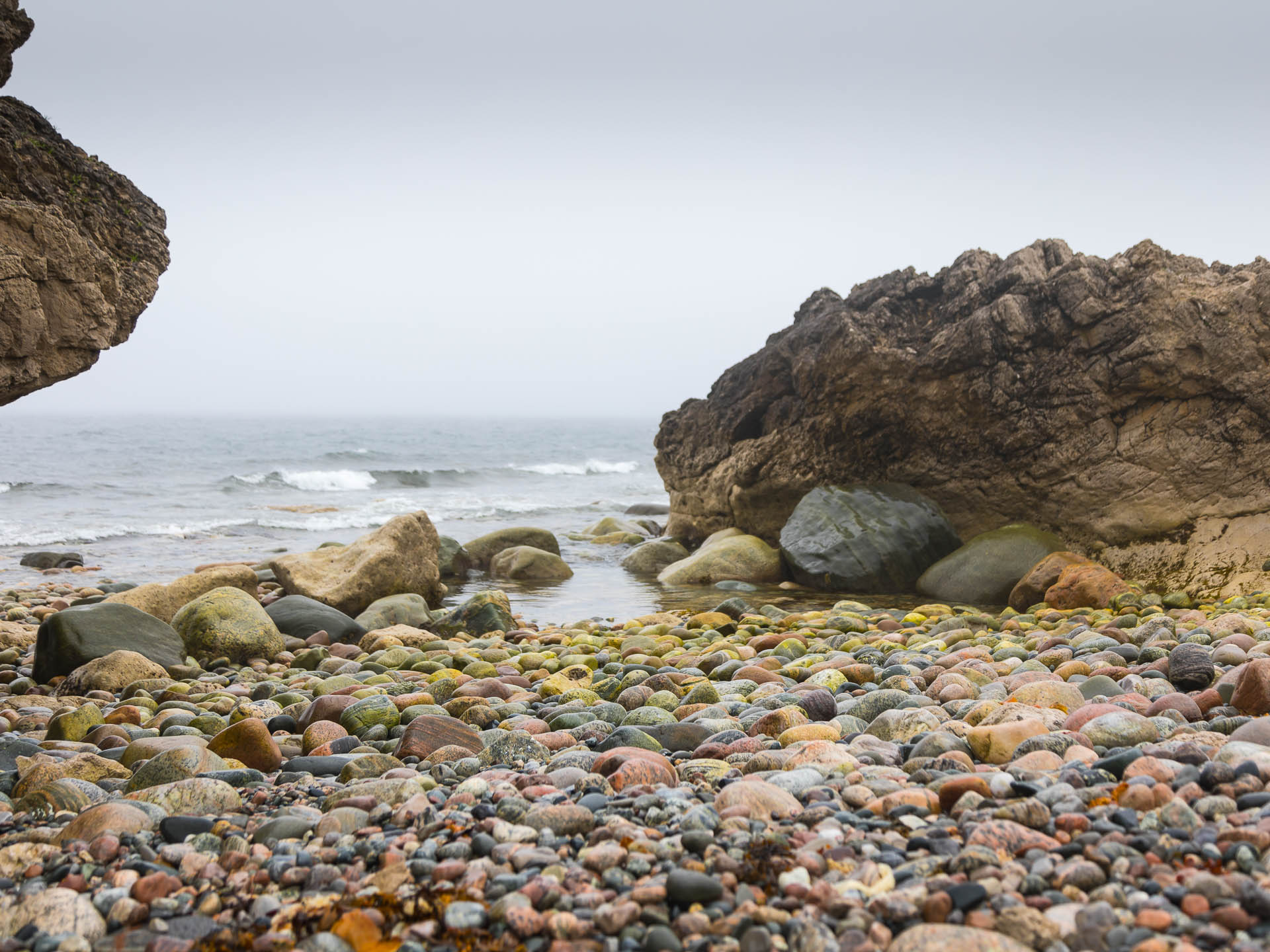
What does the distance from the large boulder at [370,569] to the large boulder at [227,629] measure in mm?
1907

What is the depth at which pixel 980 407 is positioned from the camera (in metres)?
9.59

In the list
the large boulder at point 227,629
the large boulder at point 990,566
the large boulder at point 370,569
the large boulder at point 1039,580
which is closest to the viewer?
the large boulder at point 227,629

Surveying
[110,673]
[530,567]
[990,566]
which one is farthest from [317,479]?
[990,566]

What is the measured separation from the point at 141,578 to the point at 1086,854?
11.8 meters

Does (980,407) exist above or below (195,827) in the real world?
above

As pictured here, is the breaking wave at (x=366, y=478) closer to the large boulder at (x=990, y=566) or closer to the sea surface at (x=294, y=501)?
the sea surface at (x=294, y=501)

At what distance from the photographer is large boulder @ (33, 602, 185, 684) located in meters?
5.61

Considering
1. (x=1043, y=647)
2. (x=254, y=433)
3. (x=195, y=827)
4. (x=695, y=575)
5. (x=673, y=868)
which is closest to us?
(x=673, y=868)

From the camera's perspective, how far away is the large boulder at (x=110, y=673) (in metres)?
5.33

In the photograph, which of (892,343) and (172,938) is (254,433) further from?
(172,938)

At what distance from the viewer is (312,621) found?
762 centimetres

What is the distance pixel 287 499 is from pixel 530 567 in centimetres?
1371

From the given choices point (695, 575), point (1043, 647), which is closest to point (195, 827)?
point (1043, 647)

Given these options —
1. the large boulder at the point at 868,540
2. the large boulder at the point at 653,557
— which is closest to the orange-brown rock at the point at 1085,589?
the large boulder at the point at 868,540
